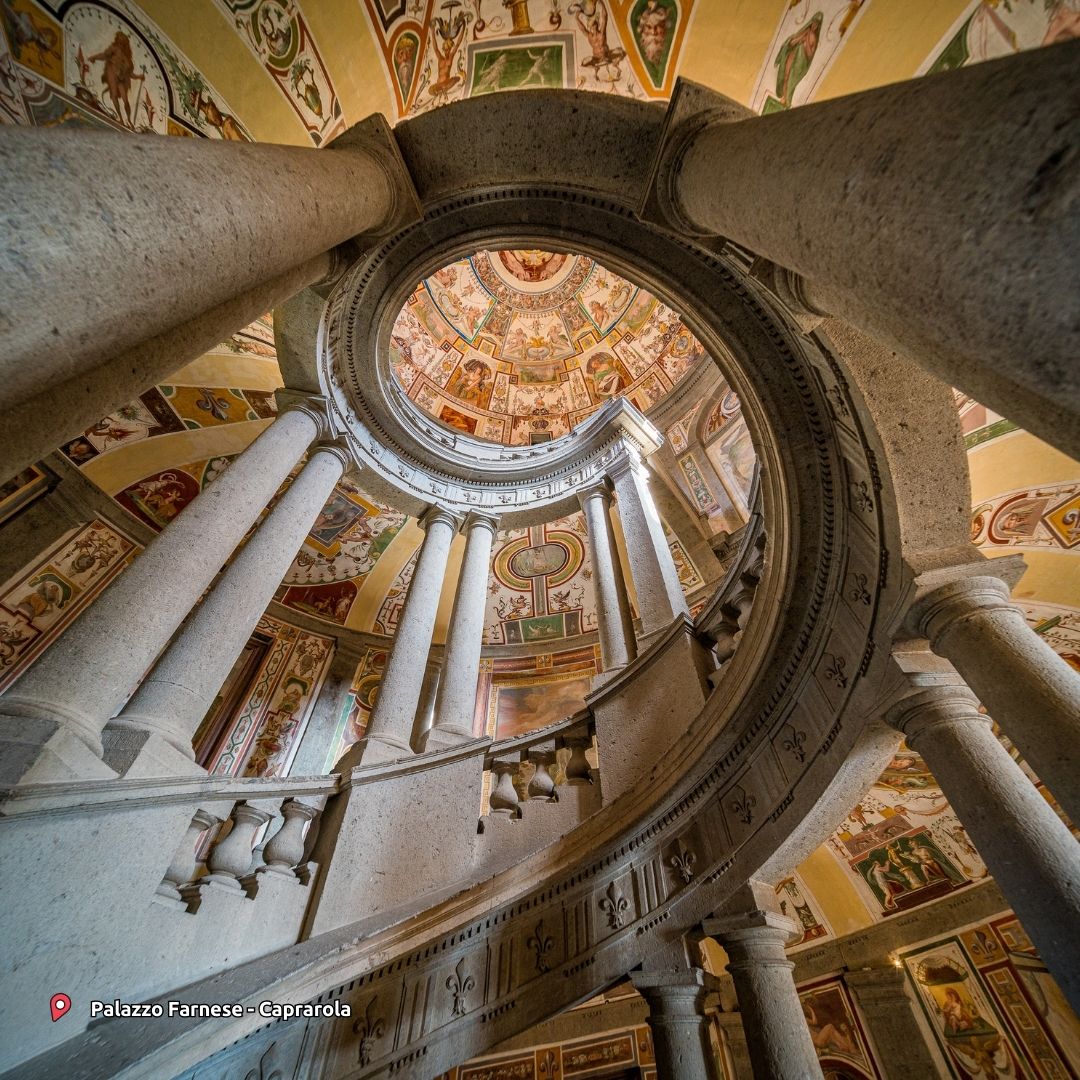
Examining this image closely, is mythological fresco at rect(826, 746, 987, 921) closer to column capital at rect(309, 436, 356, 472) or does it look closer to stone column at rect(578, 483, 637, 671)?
stone column at rect(578, 483, 637, 671)

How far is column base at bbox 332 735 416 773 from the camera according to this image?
3857mm

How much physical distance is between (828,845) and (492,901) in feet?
22.5

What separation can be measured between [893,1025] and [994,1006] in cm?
109

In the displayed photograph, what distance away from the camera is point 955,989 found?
5617 millimetres

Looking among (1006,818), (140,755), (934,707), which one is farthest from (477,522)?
(1006,818)

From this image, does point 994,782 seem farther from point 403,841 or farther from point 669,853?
point 403,841

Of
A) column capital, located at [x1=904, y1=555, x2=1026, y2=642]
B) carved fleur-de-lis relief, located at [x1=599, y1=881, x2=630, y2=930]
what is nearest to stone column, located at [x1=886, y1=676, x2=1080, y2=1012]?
column capital, located at [x1=904, y1=555, x2=1026, y2=642]

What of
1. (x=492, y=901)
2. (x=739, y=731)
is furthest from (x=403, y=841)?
(x=739, y=731)

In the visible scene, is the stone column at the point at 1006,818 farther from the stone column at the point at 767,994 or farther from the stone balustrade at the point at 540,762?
the stone balustrade at the point at 540,762

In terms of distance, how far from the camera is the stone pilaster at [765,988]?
175 cm

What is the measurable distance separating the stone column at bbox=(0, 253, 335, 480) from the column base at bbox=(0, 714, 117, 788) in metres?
1.55

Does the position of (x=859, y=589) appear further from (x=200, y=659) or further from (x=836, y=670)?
(x=200, y=659)

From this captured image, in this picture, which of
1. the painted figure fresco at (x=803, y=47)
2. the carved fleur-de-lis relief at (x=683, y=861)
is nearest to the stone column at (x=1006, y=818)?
the carved fleur-de-lis relief at (x=683, y=861)

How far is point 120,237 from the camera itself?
46.8 inches
